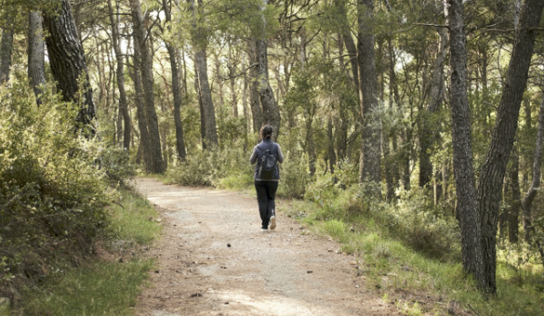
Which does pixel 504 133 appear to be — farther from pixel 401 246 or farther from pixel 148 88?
pixel 148 88

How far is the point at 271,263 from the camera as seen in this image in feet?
20.0

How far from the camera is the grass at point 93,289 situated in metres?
3.73

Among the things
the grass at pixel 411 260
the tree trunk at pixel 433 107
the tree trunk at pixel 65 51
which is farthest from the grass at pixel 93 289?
the tree trunk at pixel 433 107

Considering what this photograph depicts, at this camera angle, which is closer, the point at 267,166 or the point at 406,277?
the point at 406,277

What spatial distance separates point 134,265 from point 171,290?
0.71 meters

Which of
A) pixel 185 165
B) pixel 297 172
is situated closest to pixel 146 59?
pixel 185 165

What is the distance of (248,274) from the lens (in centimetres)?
565

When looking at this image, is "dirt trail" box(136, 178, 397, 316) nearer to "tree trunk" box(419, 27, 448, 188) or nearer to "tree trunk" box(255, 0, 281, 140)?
"tree trunk" box(255, 0, 281, 140)

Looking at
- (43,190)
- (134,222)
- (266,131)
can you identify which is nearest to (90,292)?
(43,190)

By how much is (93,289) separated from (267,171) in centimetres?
388

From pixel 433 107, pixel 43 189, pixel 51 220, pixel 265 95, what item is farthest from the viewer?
pixel 433 107

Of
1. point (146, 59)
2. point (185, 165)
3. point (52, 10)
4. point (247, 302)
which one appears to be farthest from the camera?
point (146, 59)

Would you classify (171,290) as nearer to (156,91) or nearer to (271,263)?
(271,263)

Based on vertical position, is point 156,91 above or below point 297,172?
above
